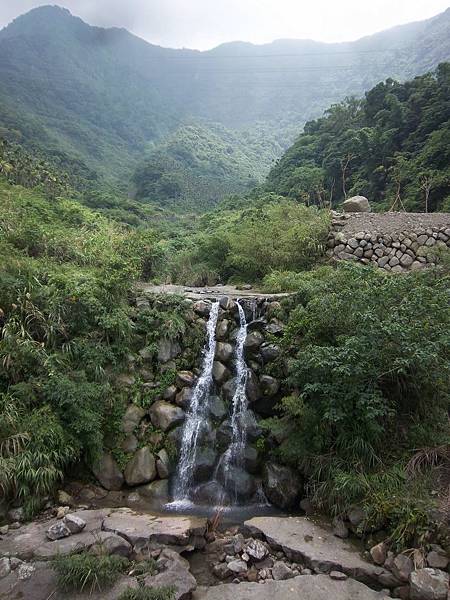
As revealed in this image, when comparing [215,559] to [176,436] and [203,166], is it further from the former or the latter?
[203,166]

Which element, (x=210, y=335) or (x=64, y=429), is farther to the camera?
(x=210, y=335)

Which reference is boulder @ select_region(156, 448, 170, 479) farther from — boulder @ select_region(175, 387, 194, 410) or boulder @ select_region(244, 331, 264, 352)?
boulder @ select_region(244, 331, 264, 352)

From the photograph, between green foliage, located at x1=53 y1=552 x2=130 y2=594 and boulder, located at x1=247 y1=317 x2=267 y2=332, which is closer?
green foliage, located at x1=53 y1=552 x2=130 y2=594

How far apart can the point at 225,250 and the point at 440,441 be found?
1356cm

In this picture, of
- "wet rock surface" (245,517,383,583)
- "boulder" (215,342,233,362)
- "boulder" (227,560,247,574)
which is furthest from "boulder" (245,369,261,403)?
"boulder" (227,560,247,574)

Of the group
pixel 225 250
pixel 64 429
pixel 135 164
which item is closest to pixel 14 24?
pixel 135 164

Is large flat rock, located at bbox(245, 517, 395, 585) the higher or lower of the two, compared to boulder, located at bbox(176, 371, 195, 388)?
lower

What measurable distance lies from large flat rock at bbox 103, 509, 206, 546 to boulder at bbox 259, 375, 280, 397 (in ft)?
10.2

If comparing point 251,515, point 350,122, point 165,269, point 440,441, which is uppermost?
point 350,122

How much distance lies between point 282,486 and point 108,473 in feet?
11.6

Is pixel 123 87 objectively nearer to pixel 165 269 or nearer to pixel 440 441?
pixel 165 269

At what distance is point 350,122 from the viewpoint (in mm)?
42469

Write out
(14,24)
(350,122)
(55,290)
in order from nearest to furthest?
(55,290) < (350,122) < (14,24)

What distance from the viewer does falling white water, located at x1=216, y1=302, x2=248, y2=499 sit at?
8.30 m
